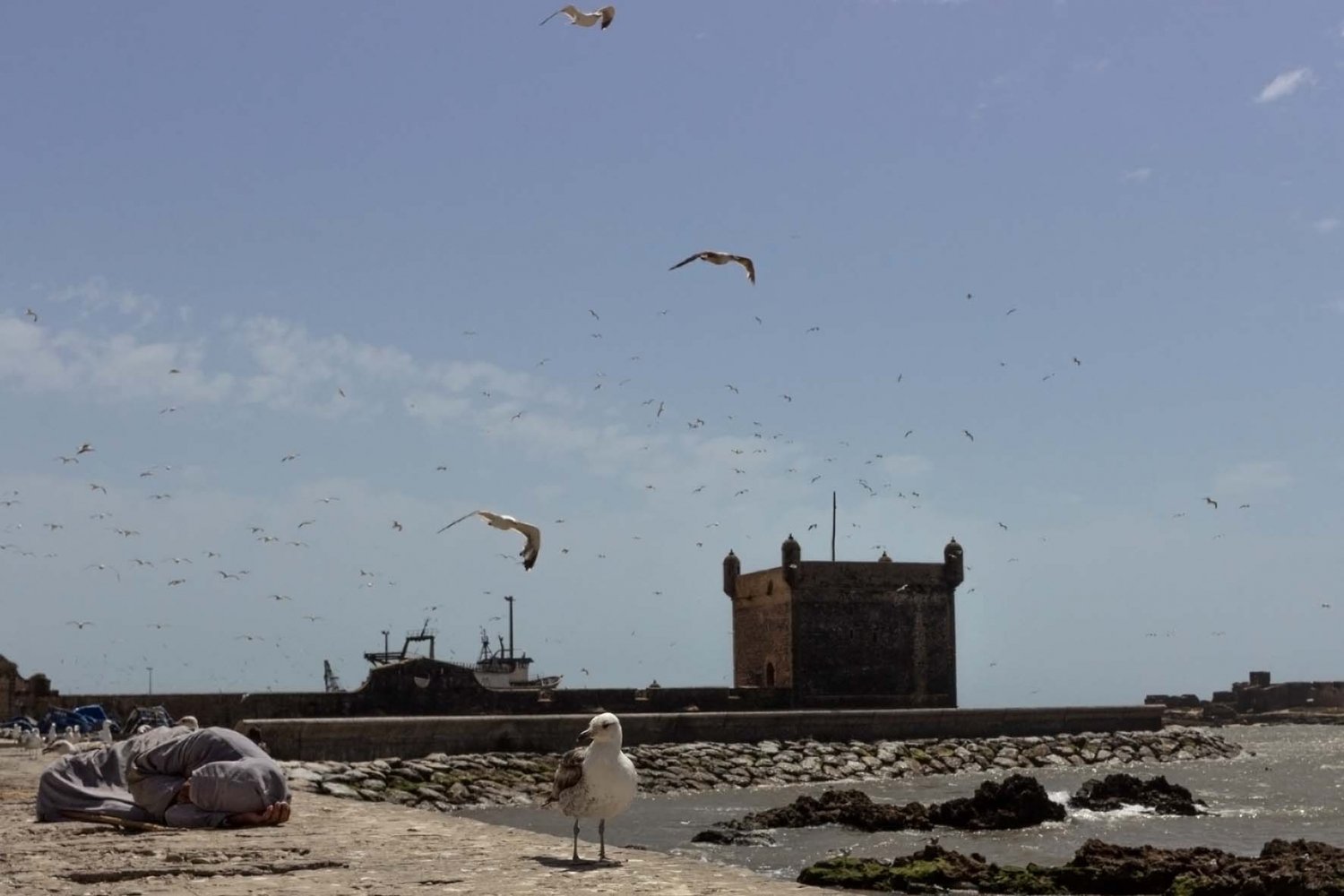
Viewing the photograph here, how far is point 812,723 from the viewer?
111 feet

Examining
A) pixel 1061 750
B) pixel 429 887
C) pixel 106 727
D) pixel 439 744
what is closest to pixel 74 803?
pixel 429 887

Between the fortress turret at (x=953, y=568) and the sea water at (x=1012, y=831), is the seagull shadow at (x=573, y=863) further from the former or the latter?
the fortress turret at (x=953, y=568)

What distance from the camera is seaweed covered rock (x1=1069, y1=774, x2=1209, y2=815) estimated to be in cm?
2419

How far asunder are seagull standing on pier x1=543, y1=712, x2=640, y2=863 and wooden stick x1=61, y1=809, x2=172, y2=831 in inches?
111

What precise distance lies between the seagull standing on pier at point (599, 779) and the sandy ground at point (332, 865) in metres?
0.29

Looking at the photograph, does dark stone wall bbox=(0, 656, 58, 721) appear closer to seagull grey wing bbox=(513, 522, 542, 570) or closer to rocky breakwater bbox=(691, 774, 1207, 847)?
rocky breakwater bbox=(691, 774, 1207, 847)

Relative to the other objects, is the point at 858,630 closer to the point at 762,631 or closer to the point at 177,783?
the point at 762,631

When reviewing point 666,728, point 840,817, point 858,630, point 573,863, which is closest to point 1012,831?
point 840,817

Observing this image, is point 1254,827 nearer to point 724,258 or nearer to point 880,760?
point 880,760

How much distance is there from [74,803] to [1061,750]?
94.1ft

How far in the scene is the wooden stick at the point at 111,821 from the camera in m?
10.9

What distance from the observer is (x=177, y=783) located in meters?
11.1

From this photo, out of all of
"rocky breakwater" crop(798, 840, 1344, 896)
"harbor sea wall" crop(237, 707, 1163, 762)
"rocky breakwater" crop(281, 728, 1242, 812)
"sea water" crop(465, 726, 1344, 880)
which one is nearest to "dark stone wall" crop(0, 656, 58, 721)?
"harbor sea wall" crop(237, 707, 1163, 762)

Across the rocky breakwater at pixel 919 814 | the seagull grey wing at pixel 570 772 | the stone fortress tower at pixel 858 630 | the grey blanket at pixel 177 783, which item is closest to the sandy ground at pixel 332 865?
the grey blanket at pixel 177 783
